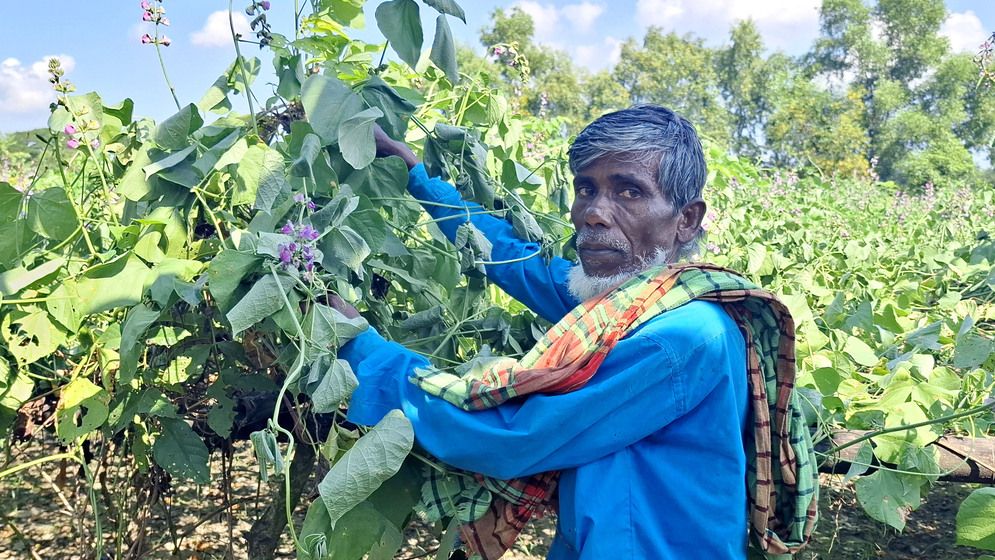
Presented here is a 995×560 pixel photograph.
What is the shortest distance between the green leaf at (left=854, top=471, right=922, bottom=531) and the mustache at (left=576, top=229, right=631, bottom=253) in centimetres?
77

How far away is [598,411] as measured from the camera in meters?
1.31

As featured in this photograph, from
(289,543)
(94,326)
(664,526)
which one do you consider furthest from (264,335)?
(289,543)

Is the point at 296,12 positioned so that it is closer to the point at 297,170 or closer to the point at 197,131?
the point at 197,131

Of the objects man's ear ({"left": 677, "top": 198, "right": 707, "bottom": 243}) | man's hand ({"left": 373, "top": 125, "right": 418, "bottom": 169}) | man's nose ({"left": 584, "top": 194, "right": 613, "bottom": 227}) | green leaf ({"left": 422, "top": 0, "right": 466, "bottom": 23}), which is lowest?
man's nose ({"left": 584, "top": 194, "right": 613, "bottom": 227})

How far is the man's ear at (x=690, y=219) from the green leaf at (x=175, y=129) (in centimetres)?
100

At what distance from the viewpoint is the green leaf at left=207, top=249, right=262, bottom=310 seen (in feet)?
4.19

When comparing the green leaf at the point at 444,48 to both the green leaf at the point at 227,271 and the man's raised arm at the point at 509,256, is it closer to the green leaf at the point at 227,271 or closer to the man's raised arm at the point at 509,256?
the man's raised arm at the point at 509,256

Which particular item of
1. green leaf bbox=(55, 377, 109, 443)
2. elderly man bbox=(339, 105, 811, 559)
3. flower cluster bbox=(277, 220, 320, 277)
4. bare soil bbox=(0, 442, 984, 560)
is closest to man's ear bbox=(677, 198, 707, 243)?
elderly man bbox=(339, 105, 811, 559)

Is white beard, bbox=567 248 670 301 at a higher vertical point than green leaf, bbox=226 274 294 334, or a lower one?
higher

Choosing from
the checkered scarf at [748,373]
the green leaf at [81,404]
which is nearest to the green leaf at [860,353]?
the checkered scarf at [748,373]

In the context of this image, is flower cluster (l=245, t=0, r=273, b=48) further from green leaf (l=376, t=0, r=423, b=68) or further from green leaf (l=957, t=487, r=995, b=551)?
green leaf (l=957, t=487, r=995, b=551)

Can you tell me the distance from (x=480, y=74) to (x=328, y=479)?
137 cm

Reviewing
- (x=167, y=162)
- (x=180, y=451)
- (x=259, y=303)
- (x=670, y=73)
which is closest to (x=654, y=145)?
(x=259, y=303)

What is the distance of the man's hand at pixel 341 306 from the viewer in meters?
1.40
